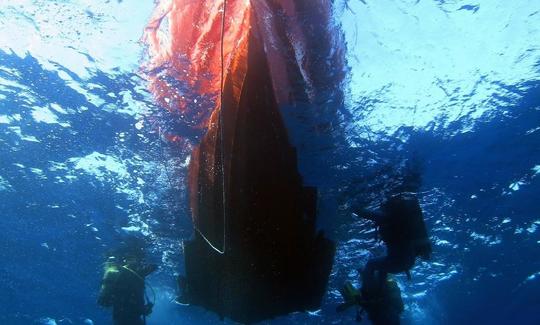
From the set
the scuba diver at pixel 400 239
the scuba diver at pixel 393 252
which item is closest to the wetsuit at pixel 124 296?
the scuba diver at pixel 393 252

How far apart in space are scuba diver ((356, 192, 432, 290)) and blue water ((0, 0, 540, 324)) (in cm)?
239

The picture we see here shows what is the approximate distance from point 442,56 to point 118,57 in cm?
746

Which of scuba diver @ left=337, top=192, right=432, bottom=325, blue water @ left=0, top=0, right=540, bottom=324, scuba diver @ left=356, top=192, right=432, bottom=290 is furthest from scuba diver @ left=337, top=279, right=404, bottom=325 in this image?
blue water @ left=0, top=0, right=540, bottom=324

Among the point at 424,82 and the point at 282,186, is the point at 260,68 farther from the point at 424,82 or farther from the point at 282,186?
the point at 424,82

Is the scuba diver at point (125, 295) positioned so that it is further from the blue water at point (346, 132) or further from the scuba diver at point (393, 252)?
the scuba diver at point (393, 252)

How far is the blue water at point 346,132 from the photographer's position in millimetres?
7371

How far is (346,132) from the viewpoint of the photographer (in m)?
9.84

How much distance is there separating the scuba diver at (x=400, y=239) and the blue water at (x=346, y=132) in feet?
7.85

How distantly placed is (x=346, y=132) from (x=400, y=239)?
3.20 meters

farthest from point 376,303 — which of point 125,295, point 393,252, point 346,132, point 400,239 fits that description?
point 125,295

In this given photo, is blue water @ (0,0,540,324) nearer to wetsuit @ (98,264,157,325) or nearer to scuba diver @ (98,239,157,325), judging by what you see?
scuba diver @ (98,239,157,325)

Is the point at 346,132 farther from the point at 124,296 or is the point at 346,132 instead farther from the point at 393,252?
the point at 124,296

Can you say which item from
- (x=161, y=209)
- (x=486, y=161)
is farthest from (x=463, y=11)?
(x=161, y=209)

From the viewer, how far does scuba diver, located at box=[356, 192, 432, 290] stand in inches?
341
